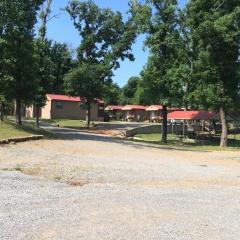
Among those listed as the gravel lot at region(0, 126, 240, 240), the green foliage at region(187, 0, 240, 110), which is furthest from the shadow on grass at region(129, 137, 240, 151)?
the gravel lot at region(0, 126, 240, 240)

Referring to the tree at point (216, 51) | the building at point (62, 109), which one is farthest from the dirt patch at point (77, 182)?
the building at point (62, 109)

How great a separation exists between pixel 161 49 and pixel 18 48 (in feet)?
49.4

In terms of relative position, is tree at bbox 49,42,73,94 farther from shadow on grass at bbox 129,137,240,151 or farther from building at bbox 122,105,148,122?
shadow on grass at bbox 129,137,240,151

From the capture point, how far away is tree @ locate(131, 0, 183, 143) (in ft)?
137

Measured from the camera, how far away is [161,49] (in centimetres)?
4278

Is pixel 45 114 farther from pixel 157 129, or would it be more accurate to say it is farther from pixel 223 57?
pixel 223 57

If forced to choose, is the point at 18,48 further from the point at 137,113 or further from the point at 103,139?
the point at 137,113

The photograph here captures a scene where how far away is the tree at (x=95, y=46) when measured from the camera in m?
56.2

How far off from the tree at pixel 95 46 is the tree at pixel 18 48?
74.9 feet

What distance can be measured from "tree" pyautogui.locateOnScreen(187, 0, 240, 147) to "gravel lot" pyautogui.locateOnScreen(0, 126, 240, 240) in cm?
1760

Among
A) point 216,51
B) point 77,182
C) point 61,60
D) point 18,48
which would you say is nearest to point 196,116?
point 216,51

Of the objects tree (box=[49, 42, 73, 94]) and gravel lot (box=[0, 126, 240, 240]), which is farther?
tree (box=[49, 42, 73, 94])

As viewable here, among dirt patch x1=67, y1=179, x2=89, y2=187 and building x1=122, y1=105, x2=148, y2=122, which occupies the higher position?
building x1=122, y1=105, x2=148, y2=122

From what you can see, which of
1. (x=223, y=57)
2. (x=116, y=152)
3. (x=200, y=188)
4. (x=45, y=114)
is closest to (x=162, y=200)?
(x=200, y=188)
